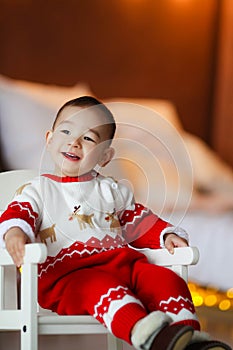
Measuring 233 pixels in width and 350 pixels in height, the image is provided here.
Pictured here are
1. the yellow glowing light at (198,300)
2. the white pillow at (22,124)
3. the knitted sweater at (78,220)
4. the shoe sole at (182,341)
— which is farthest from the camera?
the yellow glowing light at (198,300)

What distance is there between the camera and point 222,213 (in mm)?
2646

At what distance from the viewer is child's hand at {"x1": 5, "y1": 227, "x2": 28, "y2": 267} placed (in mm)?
1222

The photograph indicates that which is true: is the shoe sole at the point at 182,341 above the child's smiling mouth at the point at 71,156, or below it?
below

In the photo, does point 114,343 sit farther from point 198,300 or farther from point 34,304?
point 198,300

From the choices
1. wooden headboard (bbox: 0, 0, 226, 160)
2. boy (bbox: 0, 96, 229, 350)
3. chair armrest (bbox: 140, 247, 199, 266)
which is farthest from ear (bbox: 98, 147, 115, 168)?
wooden headboard (bbox: 0, 0, 226, 160)

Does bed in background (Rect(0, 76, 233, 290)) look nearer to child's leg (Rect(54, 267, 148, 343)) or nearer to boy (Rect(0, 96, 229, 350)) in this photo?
boy (Rect(0, 96, 229, 350))

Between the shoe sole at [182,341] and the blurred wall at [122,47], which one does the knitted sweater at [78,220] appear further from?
the blurred wall at [122,47]

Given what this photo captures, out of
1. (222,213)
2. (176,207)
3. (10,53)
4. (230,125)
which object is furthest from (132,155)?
(230,125)

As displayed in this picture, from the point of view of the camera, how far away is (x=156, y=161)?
1433 mm

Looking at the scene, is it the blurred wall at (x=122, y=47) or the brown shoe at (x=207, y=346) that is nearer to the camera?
the brown shoe at (x=207, y=346)

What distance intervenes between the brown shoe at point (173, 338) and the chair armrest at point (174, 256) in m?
0.26

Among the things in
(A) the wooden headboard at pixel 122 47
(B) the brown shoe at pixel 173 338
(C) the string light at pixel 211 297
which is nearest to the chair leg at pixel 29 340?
(B) the brown shoe at pixel 173 338

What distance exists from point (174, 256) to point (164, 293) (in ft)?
0.41

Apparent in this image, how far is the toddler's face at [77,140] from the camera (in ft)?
4.46
